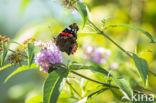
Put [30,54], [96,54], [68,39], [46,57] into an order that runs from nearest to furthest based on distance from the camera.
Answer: [30,54] → [46,57] → [68,39] → [96,54]

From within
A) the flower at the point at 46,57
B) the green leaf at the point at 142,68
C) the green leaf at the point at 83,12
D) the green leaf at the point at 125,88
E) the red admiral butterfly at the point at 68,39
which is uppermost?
the green leaf at the point at 83,12

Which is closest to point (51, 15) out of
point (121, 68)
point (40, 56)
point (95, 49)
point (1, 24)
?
point (95, 49)

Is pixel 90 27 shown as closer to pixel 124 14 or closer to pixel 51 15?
pixel 51 15

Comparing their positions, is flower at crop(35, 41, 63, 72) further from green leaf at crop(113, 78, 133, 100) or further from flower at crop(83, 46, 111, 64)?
flower at crop(83, 46, 111, 64)

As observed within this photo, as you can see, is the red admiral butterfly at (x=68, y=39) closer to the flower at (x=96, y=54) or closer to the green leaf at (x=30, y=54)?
the green leaf at (x=30, y=54)

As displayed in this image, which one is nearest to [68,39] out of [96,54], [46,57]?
[46,57]

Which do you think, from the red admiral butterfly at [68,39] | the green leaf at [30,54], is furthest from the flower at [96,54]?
the green leaf at [30,54]

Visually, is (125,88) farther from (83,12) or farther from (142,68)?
(83,12)
